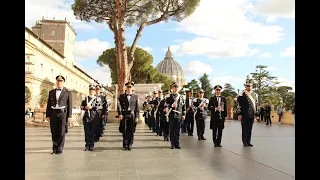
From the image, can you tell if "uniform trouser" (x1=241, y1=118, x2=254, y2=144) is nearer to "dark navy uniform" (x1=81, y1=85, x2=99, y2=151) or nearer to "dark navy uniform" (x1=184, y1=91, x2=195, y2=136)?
"dark navy uniform" (x1=184, y1=91, x2=195, y2=136)

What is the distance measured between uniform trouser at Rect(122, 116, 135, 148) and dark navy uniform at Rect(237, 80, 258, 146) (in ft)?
11.7

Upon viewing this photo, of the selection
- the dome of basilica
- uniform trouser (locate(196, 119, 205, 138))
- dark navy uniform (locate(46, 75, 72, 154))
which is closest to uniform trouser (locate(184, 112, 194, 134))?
uniform trouser (locate(196, 119, 205, 138))

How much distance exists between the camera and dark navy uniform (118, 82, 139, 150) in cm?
937

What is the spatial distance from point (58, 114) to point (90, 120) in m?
1.15

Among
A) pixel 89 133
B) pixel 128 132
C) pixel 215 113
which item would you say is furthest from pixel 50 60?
pixel 128 132

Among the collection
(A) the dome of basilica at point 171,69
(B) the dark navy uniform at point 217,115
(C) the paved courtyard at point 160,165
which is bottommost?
(C) the paved courtyard at point 160,165

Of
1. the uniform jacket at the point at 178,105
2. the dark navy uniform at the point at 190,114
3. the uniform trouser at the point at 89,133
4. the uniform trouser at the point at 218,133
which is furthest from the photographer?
the dark navy uniform at the point at 190,114

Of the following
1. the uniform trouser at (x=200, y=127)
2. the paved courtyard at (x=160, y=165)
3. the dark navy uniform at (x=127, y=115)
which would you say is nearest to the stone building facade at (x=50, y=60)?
the uniform trouser at (x=200, y=127)

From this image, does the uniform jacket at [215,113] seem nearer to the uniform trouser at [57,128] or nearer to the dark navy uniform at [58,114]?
the dark navy uniform at [58,114]

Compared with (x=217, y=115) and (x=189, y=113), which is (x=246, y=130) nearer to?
(x=217, y=115)

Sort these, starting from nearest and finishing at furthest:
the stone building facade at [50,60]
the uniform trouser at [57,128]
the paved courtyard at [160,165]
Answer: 1. the paved courtyard at [160,165]
2. the uniform trouser at [57,128]
3. the stone building facade at [50,60]

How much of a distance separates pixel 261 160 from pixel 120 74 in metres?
18.8

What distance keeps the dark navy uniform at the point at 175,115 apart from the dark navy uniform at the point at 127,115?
112 cm

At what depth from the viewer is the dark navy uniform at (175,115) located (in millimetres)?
9742
